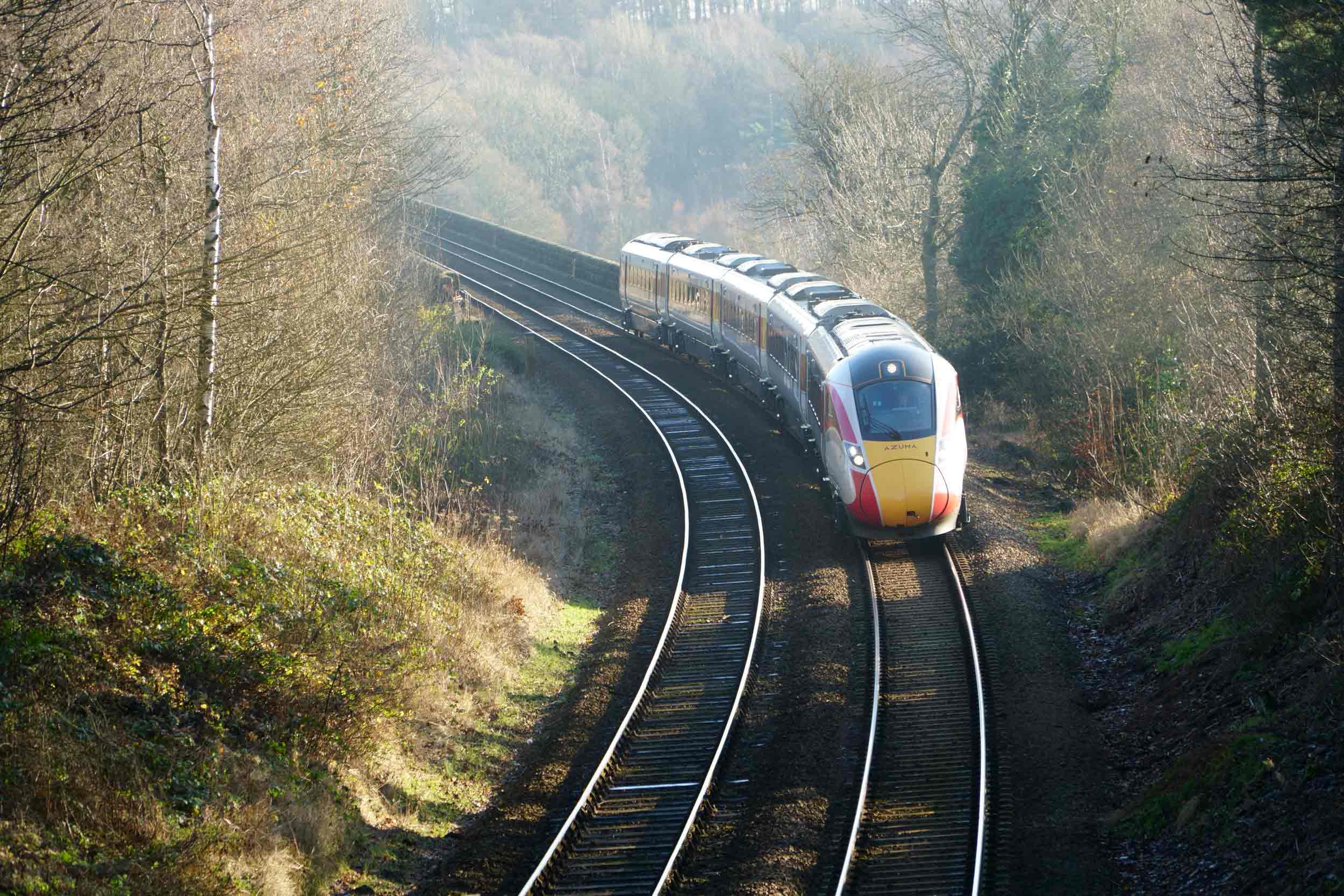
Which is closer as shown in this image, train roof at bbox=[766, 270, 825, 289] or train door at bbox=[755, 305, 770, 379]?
train door at bbox=[755, 305, 770, 379]

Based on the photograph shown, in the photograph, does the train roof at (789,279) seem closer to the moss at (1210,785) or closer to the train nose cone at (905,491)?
the train nose cone at (905,491)

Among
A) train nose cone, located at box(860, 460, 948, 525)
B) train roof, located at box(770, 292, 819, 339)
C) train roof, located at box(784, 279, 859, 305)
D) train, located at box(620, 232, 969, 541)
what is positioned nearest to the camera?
train nose cone, located at box(860, 460, 948, 525)

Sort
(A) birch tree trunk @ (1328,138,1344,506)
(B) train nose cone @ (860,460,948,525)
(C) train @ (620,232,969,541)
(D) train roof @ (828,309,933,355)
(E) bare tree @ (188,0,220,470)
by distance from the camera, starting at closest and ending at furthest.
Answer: (A) birch tree trunk @ (1328,138,1344,506) < (E) bare tree @ (188,0,220,470) < (B) train nose cone @ (860,460,948,525) < (C) train @ (620,232,969,541) < (D) train roof @ (828,309,933,355)

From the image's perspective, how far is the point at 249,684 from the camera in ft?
36.5

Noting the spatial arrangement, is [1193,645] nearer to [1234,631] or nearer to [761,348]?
[1234,631]

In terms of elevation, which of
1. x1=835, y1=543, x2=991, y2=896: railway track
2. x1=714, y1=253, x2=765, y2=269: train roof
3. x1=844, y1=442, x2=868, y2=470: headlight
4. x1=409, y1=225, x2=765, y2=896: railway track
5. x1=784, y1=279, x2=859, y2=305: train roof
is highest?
x1=714, y1=253, x2=765, y2=269: train roof

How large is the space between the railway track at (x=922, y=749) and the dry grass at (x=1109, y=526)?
2.14m

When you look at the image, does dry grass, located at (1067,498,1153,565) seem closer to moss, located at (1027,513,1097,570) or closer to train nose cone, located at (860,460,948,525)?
moss, located at (1027,513,1097,570)

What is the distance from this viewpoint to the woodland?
32.0ft

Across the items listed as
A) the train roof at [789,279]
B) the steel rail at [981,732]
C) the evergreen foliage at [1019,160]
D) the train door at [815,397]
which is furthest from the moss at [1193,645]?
the evergreen foliage at [1019,160]

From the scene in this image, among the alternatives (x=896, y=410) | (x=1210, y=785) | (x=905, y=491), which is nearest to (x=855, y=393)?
(x=896, y=410)

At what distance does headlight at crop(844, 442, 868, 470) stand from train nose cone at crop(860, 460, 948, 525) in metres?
0.20

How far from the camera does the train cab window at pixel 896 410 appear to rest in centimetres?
1673

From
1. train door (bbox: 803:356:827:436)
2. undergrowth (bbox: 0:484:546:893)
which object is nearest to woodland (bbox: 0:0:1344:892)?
undergrowth (bbox: 0:484:546:893)
